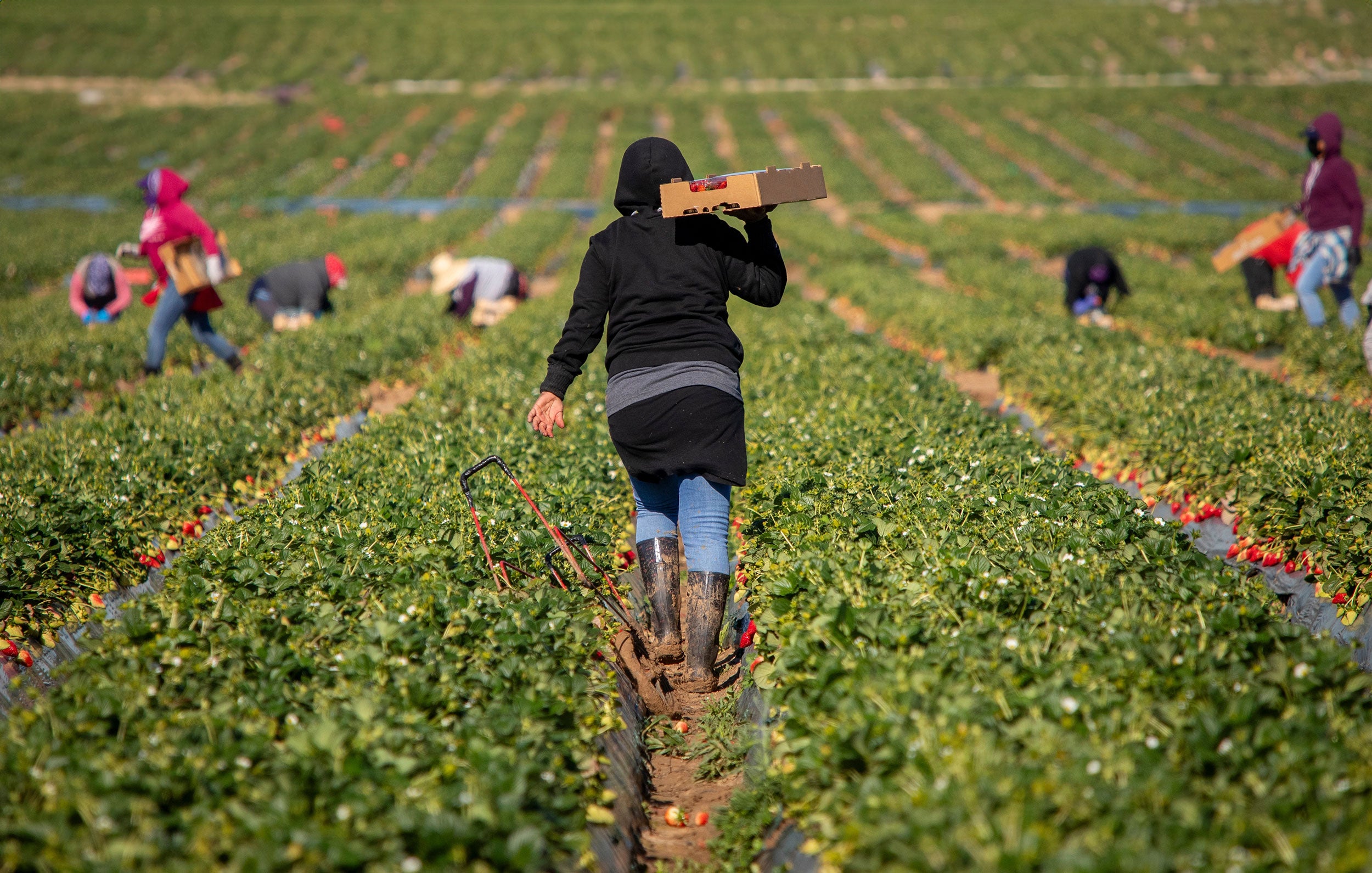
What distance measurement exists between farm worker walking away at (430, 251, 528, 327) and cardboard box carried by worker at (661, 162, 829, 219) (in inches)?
332

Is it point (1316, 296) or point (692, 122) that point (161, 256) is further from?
point (692, 122)

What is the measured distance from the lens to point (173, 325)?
8.91 meters

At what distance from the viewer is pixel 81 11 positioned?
179 feet

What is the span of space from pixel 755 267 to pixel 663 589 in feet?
4.84

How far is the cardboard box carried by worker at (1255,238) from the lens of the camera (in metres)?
9.74

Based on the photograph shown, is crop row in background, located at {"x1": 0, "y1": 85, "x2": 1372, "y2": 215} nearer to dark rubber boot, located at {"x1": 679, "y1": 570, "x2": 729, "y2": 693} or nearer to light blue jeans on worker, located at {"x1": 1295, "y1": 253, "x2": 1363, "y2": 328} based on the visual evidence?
light blue jeans on worker, located at {"x1": 1295, "y1": 253, "x2": 1363, "y2": 328}

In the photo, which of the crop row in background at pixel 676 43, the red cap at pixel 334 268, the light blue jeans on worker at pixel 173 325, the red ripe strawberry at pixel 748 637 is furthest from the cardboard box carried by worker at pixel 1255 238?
the crop row in background at pixel 676 43

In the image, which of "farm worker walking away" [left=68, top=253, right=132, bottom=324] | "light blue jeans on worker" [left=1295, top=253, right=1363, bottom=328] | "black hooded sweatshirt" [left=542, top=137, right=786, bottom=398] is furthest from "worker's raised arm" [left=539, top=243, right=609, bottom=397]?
"farm worker walking away" [left=68, top=253, right=132, bottom=324]

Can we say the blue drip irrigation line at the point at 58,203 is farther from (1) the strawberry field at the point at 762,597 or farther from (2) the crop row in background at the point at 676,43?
(2) the crop row in background at the point at 676,43

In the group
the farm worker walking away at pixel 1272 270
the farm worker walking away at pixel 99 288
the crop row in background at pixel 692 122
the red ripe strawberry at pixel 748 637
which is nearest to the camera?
the red ripe strawberry at pixel 748 637

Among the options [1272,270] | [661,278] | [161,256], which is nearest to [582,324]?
[661,278]

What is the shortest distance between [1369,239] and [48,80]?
54.4 m

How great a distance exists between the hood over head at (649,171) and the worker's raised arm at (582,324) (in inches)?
11.8

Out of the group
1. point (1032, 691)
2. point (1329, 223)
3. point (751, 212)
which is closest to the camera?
point (1032, 691)
